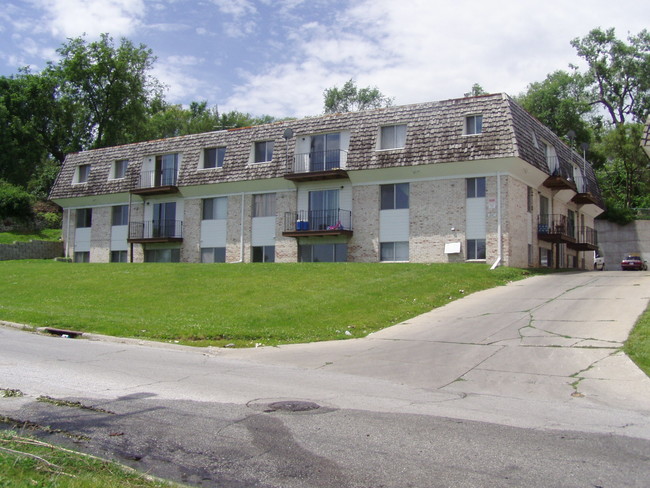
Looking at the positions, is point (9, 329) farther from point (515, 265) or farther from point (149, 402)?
point (515, 265)

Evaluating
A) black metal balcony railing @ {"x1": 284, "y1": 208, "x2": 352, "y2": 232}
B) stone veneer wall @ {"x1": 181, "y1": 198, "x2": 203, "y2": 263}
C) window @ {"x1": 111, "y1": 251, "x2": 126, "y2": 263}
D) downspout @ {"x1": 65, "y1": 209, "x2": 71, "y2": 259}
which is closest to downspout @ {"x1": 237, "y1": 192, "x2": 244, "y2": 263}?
black metal balcony railing @ {"x1": 284, "y1": 208, "x2": 352, "y2": 232}

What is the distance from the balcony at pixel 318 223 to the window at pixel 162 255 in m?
7.80

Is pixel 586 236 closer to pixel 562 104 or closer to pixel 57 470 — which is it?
pixel 562 104

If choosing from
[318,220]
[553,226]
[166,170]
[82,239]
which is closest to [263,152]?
[318,220]

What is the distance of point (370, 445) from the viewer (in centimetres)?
629

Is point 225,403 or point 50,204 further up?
point 50,204

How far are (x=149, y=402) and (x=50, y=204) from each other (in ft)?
164

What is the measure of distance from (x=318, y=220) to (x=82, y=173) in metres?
18.5

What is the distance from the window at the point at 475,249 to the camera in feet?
94.3

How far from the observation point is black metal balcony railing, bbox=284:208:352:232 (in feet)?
104

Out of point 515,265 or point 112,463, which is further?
point 515,265

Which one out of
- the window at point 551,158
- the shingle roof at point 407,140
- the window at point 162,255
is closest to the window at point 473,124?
the shingle roof at point 407,140

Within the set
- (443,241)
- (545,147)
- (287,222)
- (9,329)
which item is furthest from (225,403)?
(545,147)

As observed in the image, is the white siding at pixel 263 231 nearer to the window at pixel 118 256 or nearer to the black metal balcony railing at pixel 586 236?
the window at pixel 118 256
